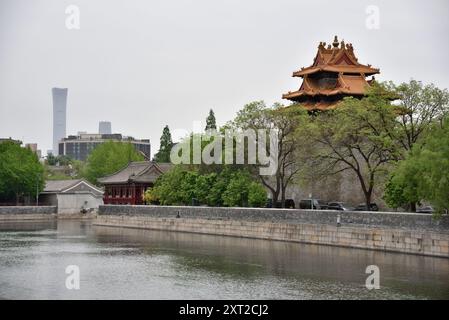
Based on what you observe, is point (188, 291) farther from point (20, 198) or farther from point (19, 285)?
point (20, 198)

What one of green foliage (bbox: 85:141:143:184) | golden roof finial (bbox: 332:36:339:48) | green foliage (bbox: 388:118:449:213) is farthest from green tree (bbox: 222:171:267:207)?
green foliage (bbox: 85:141:143:184)

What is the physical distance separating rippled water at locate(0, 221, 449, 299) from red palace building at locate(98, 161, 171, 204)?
26508mm

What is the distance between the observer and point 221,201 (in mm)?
55219

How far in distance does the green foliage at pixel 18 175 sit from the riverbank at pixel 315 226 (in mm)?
24354

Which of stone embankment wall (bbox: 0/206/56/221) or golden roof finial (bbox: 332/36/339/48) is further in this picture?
stone embankment wall (bbox: 0/206/56/221)

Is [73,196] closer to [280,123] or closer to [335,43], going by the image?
[335,43]

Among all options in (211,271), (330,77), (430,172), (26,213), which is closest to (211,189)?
(330,77)

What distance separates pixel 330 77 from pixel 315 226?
2093 centimetres

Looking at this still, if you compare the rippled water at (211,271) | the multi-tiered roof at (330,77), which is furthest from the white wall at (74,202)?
the rippled water at (211,271)

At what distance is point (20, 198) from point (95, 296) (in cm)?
6237

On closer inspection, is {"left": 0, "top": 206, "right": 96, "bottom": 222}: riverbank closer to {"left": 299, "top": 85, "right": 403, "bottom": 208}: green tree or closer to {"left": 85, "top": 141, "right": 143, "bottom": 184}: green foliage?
{"left": 85, "top": 141, "right": 143, "bottom": 184}: green foliage

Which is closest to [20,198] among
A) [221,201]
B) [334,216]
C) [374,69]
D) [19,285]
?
[221,201]

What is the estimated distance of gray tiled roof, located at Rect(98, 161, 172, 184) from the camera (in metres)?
73.2

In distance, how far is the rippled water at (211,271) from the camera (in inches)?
1024
